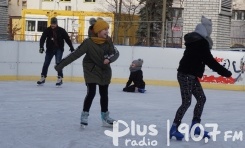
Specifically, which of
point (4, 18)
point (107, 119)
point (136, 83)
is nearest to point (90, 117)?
point (107, 119)

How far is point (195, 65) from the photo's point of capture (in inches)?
217

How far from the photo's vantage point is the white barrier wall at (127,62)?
13.7 meters

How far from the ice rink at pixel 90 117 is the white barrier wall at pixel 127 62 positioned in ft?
5.77

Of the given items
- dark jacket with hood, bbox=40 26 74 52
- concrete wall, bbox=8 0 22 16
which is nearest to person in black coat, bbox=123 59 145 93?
dark jacket with hood, bbox=40 26 74 52

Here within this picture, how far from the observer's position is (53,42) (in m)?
11.7

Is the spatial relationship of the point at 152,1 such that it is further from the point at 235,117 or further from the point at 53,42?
the point at 235,117

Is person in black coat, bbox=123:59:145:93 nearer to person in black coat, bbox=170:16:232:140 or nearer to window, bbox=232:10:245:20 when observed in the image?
person in black coat, bbox=170:16:232:140

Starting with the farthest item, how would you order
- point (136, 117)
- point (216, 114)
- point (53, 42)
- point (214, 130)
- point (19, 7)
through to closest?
point (19, 7), point (53, 42), point (216, 114), point (136, 117), point (214, 130)

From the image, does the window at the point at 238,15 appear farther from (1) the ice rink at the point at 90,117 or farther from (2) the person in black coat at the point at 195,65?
(2) the person in black coat at the point at 195,65

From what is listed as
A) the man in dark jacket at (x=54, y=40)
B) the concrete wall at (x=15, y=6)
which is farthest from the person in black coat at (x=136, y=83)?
the concrete wall at (x=15, y=6)

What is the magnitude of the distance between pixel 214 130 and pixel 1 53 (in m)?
8.39

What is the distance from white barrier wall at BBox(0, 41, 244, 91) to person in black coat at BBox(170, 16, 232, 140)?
8353mm

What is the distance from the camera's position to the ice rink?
5.48 metres

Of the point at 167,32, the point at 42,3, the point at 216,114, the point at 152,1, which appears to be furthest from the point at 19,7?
the point at 216,114
